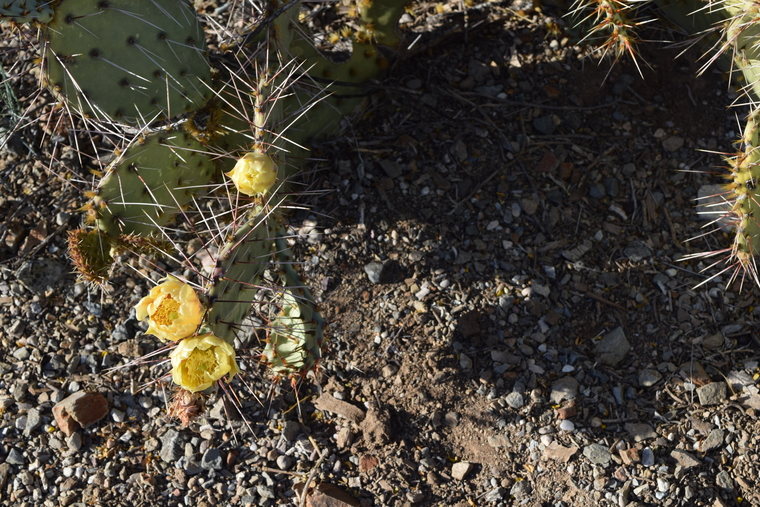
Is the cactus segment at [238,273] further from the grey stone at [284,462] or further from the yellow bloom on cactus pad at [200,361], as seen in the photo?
the grey stone at [284,462]

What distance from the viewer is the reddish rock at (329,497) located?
2.33 metres

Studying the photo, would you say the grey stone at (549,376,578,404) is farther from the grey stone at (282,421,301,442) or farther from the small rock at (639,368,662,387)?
the grey stone at (282,421,301,442)

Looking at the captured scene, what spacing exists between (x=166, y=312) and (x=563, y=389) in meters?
1.35

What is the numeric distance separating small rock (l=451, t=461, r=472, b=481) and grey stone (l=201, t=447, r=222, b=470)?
2.38ft

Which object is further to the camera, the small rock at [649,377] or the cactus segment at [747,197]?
the small rock at [649,377]

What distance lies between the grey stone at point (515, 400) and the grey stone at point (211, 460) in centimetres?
93

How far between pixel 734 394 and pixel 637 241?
0.61 meters

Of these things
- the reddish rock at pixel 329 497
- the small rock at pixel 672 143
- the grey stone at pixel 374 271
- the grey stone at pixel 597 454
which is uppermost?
the small rock at pixel 672 143

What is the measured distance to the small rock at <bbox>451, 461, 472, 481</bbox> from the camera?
2398 millimetres

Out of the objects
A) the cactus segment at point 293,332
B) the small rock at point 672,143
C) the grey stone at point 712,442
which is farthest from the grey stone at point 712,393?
the cactus segment at point 293,332

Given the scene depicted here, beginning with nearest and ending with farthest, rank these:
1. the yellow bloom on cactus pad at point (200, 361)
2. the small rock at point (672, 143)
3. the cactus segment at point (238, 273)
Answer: the yellow bloom on cactus pad at point (200, 361) → the cactus segment at point (238, 273) → the small rock at point (672, 143)

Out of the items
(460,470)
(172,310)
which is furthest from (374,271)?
(172,310)

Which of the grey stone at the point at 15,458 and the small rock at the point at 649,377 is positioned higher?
the small rock at the point at 649,377

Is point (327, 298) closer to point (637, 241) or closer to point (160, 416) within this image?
point (160, 416)
